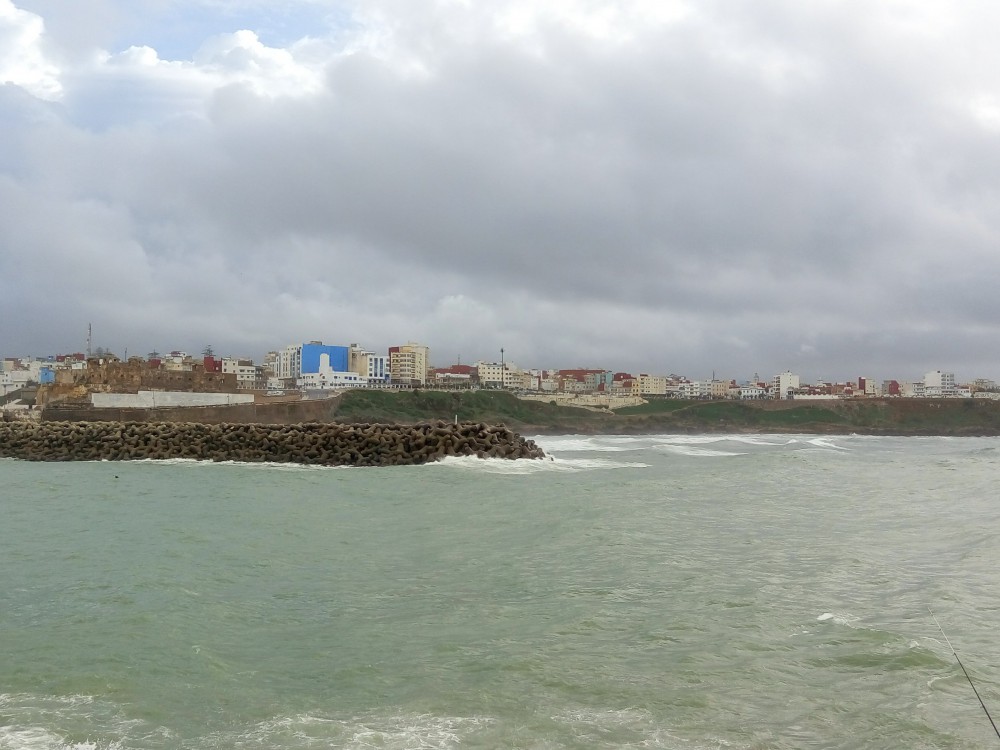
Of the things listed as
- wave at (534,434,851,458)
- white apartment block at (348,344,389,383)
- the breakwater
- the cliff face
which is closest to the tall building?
white apartment block at (348,344,389,383)

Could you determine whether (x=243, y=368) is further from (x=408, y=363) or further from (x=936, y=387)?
(x=936, y=387)

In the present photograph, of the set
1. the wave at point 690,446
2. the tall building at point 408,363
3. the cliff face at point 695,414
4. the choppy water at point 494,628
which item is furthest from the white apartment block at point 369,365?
the choppy water at point 494,628

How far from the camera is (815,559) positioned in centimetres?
758

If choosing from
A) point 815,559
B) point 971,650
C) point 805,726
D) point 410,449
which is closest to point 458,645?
point 805,726

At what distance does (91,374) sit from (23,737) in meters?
40.2

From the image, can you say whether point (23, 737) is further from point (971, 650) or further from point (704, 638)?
→ point (971, 650)

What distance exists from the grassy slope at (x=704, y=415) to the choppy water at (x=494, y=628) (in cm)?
5159

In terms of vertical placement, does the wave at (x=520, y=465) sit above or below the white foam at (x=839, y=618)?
below

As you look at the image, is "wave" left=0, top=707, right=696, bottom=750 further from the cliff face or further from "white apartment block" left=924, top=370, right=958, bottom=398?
"white apartment block" left=924, top=370, right=958, bottom=398

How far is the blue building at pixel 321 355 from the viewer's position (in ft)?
339

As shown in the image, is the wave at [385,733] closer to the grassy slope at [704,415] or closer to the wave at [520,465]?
the wave at [520,465]

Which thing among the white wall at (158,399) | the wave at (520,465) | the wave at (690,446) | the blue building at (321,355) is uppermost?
the blue building at (321,355)

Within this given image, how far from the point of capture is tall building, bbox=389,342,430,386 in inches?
4742

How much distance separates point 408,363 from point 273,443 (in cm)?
9856
